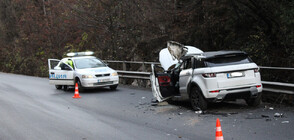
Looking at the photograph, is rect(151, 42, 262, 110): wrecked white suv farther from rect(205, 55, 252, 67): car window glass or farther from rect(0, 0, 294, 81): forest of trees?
rect(0, 0, 294, 81): forest of trees

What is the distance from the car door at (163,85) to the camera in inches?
483

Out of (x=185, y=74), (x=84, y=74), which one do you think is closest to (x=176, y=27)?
(x=84, y=74)

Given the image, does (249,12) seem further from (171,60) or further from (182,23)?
(171,60)

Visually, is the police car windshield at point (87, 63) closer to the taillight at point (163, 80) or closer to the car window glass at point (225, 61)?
the taillight at point (163, 80)

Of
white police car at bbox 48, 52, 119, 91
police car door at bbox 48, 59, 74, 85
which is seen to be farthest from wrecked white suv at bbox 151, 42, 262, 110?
police car door at bbox 48, 59, 74, 85

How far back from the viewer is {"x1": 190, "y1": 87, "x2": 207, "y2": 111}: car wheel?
10656 millimetres

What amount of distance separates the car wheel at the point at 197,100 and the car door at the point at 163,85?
122 cm

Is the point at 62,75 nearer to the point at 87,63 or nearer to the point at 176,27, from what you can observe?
the point at 87,63

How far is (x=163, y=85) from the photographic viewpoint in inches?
489

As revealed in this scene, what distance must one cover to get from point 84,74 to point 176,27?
5.21 m

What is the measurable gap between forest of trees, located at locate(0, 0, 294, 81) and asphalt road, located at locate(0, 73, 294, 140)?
4988 millimetres

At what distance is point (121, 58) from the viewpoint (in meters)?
25.9

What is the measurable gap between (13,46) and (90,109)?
44.7 m

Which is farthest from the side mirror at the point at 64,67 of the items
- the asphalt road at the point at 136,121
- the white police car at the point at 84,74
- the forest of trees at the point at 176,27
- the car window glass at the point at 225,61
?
the car window glass at the point at 225,61
